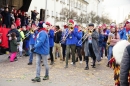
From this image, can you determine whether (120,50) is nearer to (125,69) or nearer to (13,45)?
(125,69)

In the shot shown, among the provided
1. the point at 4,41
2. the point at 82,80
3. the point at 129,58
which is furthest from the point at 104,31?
the point at 129,58

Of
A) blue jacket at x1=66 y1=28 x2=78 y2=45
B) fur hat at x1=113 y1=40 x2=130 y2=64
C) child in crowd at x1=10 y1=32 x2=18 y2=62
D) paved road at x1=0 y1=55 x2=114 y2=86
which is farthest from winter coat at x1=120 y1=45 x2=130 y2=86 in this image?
child in crowd at x1=10 y1=32 x2=18 y2=62

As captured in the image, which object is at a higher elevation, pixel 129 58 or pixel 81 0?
pixel 81 0

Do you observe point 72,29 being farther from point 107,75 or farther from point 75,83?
point 75,83

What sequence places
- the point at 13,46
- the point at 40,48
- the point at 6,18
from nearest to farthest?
the point at 40,48, the point at 13,46, the point at 6,18

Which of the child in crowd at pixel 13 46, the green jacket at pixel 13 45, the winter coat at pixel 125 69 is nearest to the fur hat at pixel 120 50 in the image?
the winter coat at pixel 125 69

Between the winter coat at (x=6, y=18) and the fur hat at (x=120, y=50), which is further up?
the winter coat at (x=6, y=18)

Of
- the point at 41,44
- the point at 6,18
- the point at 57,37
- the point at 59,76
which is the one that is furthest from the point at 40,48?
the point at 6,18

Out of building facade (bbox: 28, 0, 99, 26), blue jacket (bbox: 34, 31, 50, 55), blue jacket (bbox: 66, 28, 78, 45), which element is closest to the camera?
blue jacket (bbox: 34, 31, 50, 55)

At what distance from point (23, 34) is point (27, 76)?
734 centimetres

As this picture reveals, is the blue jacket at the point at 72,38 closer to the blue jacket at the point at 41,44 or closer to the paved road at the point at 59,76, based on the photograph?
the paved road at the point at 59,76

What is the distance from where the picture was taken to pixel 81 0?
65.6 metres

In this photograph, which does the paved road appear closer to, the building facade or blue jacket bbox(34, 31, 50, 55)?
blue jacket bbox(34, 31, 50, 55)

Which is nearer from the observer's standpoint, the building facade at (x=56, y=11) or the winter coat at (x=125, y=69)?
the winter coat at (x=125, y=69)
